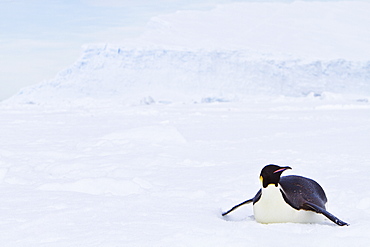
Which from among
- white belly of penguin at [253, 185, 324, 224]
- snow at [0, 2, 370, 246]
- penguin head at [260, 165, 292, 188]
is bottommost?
snow at [0, 2, 370, 246]

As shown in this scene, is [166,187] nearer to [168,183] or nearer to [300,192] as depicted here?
[168,183]

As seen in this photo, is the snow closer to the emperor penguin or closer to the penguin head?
the emperor penguin

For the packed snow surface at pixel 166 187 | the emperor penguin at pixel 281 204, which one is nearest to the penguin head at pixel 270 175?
the emperor penguin at pixel 281 204

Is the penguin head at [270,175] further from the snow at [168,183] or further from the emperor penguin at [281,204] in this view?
the snow at [168,183]

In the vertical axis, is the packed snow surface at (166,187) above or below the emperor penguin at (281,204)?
below

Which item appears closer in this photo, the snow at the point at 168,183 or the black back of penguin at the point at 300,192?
the snow at the point at 168,183

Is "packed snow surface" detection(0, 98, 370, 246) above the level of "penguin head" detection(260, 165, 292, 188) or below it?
below

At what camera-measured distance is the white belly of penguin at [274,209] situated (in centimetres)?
176

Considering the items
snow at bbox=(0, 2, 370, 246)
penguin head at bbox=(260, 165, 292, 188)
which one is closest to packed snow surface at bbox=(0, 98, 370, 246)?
snow at bbox=(0, 2, 370, 246)

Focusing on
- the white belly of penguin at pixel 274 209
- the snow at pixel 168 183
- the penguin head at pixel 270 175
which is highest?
the penguin head at pixel 270 175

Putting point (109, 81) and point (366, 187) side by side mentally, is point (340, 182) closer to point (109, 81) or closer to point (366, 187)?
point (366, 187)

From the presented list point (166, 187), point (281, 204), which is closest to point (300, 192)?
point (281, 204)

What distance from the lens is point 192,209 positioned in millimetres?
2156

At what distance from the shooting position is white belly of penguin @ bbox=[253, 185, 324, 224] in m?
1.76
